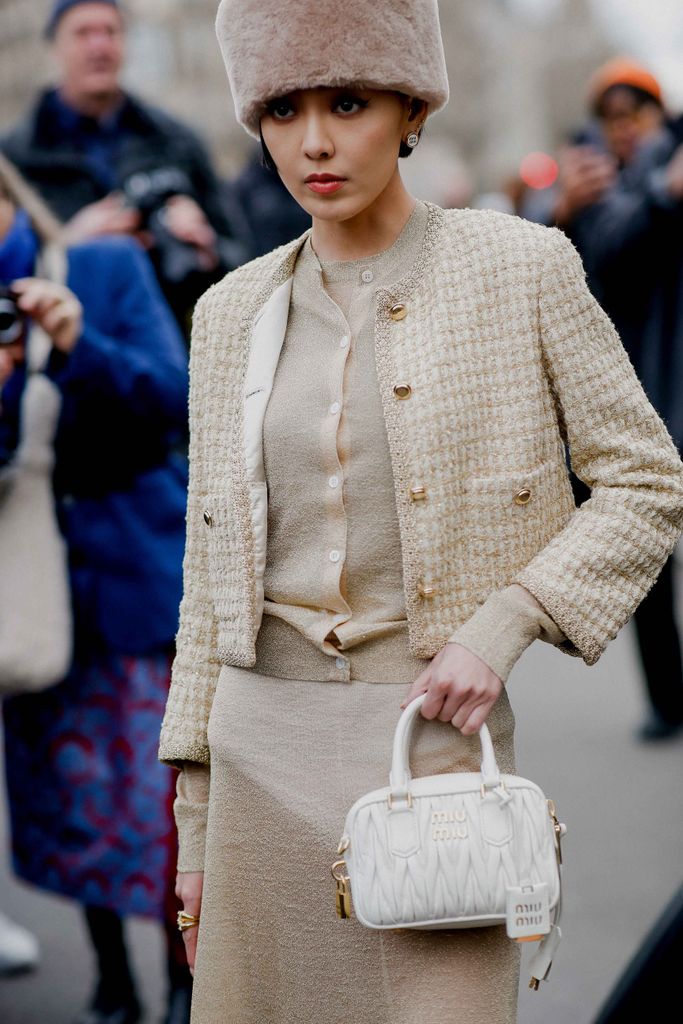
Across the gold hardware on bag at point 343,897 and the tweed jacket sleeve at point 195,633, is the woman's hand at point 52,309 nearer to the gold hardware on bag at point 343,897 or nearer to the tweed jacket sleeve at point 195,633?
the tweed jacket sleeve at point 195,633

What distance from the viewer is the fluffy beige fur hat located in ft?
7.08

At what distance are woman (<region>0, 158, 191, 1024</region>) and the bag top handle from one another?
1.85m

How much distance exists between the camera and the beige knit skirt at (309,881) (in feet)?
7.16

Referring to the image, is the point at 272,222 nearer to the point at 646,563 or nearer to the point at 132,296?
the point at 132,296

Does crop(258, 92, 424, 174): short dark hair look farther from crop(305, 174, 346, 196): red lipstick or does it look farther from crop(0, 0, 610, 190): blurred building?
crop(0, 0, 610, 190): blurred building

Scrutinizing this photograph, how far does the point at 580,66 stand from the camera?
6469 cm

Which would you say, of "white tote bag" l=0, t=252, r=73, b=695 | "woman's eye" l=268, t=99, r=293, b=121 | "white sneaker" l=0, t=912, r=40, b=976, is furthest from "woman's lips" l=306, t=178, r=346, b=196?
"white sneaker" l=0, t=912, r=40, b=976

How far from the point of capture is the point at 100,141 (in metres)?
5.40

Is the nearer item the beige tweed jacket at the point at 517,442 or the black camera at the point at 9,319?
the beige tweed jacket at the point at 517,442

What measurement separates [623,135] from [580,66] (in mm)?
59695

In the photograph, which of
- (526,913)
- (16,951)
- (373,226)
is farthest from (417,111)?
(16,951)

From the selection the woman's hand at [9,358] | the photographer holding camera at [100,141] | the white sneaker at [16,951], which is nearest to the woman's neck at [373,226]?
the woman's hand at [9,358]

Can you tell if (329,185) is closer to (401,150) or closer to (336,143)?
(336,143)

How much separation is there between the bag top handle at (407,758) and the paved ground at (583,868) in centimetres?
218
